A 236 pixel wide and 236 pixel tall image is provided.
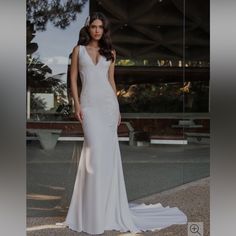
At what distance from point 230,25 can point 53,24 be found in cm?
132

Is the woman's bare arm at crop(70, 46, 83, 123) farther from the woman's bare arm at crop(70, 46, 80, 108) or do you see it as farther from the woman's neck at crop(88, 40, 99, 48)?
the woman's neck at crop(88, 40, 99, 48)

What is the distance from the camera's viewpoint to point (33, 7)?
13.6 ft

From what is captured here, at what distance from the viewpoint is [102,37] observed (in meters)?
4.16

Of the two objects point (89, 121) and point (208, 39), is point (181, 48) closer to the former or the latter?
point (208, 39)

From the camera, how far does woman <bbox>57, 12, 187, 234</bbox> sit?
4133 mm

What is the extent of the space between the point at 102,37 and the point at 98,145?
2.65ft

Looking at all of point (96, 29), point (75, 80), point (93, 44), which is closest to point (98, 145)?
point (75, 80)

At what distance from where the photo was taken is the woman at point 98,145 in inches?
163

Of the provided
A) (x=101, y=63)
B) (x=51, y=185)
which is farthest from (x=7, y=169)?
(x=101, y=63)

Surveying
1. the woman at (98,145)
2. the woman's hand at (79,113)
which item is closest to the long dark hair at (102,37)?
the woman at (98,145)

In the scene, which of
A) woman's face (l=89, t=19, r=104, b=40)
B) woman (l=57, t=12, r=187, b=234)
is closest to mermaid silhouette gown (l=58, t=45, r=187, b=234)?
woman (l=57, t=12, r=187, b=234)

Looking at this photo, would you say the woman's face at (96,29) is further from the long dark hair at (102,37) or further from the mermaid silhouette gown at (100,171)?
the mermaid silhouette gown at (100,171)

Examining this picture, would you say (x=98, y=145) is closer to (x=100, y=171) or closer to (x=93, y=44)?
(x=100, y=171)

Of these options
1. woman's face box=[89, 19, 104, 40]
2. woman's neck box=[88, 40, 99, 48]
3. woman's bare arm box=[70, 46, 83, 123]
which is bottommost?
woman's bare arm box=[70, 46, 83, 123]
